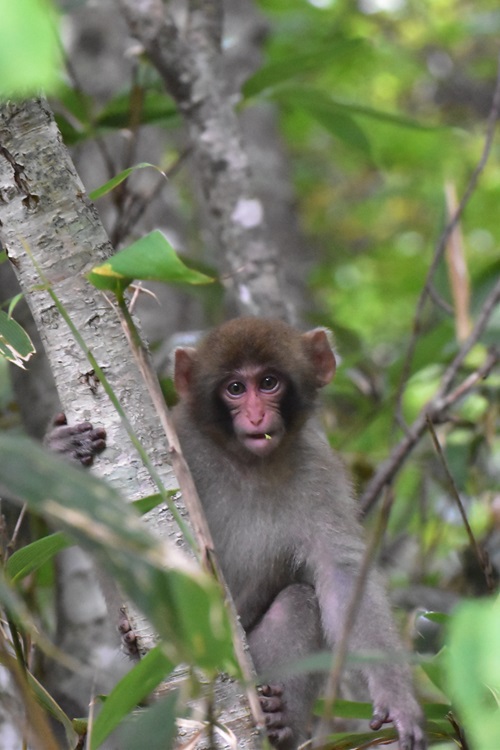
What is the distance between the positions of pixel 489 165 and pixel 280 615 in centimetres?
955

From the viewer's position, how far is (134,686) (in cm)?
219

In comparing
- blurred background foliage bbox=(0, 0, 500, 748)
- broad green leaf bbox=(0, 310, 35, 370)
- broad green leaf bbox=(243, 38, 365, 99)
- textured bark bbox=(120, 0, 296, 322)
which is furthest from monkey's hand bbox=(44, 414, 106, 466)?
broad green leaf bbox=(243, 38, 365, 99)

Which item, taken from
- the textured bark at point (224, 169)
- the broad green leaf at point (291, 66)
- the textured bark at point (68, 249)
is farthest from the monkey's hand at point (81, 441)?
the broad green leaf at point (291, 66)

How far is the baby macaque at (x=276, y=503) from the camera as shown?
4.08 metres

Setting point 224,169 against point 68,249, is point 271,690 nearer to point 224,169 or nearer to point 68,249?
point 68,249

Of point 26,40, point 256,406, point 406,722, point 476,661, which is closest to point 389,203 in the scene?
point 256,406

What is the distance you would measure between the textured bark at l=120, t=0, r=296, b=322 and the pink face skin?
0.79m

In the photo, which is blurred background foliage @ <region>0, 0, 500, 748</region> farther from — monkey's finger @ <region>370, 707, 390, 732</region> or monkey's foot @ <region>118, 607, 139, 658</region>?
monkey's foot @ <region>118, 607, 139, 658</region>

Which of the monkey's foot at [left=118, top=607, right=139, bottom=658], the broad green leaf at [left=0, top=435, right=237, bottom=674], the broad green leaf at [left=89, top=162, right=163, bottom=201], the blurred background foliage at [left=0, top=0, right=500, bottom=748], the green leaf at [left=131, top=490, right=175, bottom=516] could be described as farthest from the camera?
the blurred background foliage at [left=0, top=0, right=500, bottom=748]

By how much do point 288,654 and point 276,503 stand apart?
697 mm

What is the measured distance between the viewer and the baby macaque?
13.4ft

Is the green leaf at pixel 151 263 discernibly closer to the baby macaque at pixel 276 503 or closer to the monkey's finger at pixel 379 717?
the monkey's finger at pixel 379 717

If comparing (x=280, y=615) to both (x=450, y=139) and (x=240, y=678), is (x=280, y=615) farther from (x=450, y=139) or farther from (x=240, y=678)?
(x=450, y=139)

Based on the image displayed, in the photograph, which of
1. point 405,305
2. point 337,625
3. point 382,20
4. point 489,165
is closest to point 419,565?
point 337,625
